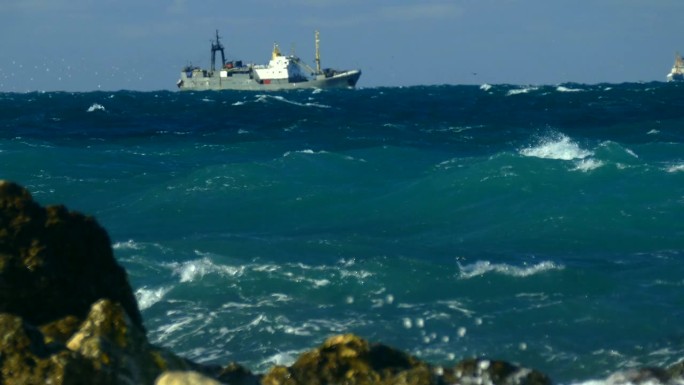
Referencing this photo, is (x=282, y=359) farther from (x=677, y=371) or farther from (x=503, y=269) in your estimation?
(x=503, y=269)

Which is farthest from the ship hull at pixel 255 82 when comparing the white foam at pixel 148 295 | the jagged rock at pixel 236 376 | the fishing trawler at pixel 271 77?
the jagged rock at pixel 236 376

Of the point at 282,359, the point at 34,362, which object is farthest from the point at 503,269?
the point at 34,362

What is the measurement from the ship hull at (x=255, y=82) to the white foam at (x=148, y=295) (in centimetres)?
8312

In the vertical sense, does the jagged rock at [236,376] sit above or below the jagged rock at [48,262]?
below

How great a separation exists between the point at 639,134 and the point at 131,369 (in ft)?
100

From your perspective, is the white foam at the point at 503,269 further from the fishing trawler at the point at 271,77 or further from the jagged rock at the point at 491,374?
the fishing trawler at the point at 271,77

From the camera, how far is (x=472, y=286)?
11.3m

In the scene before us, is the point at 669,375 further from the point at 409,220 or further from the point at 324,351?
the point at 409,220

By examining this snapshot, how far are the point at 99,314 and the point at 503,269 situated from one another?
7.44 metres

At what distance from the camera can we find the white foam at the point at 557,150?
25.5 m

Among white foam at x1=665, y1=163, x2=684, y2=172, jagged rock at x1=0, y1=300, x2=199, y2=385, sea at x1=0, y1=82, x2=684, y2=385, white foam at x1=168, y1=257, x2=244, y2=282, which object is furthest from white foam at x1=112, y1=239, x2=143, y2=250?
white foam at x1=665, y1=163, x2=684, y2=172

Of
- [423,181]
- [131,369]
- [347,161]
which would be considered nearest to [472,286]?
[131,369]

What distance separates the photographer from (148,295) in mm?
10727

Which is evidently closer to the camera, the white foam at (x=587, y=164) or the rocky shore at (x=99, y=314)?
the rocky shore at (x=99, y=314)
